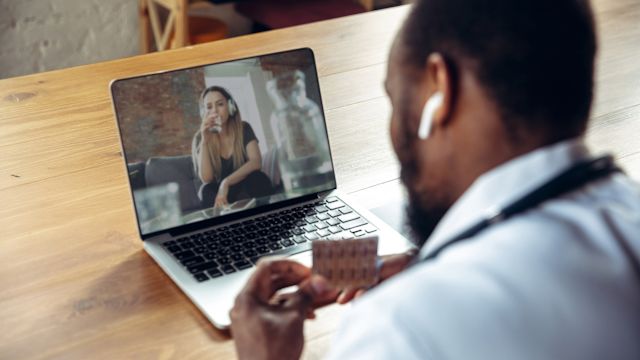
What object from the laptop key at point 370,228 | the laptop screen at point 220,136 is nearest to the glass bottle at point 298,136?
the laptop screen at point 220,136

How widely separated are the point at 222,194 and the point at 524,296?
25.4 inches

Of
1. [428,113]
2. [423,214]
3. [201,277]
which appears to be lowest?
[201,277]

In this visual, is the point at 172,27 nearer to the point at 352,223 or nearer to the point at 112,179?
the point at 112,179

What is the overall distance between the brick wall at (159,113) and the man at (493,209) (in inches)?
11.4

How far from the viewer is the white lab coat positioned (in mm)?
673

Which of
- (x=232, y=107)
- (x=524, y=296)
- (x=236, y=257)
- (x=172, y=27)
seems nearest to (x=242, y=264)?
(x=236, y=257)

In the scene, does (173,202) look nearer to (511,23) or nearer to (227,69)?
(227,69)

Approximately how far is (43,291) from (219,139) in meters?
0.30

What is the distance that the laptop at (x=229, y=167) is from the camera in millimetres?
1212

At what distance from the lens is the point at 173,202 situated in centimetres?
123

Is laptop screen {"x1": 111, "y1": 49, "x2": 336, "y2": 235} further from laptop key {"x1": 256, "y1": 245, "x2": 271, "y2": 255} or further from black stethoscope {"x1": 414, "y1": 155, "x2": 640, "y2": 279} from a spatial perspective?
black stethoscope {"x1": 414, "y1": 155, "x2": 640, "y2": 279}

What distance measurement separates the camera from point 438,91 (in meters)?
0.84

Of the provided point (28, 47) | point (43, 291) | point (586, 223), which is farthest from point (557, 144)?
point (28, 47)

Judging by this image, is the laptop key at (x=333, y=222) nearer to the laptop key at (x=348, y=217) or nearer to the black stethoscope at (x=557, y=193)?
the laptop key at (x=348, y=217)
